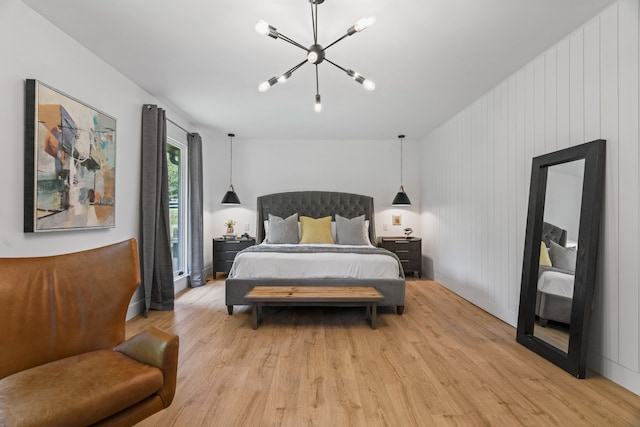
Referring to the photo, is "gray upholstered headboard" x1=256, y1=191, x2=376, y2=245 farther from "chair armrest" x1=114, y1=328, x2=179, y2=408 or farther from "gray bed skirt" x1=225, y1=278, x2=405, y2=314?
"chair armrest" x1=114, y1=328, x2=179, y2=408

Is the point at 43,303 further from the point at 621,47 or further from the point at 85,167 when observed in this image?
the point at 621,47

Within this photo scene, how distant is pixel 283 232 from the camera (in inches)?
189

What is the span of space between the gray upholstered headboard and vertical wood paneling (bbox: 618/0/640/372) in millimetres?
3692

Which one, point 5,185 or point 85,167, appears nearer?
point 5,185

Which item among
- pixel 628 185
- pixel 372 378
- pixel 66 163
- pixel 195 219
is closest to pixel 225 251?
pixel 195 219

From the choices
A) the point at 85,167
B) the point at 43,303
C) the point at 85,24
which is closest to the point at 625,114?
the point at 43,303

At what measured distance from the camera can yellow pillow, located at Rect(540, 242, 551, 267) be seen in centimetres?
261

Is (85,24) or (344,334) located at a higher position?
(85,24)

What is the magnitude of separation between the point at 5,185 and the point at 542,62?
14.0ft

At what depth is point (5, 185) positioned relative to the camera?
6.73 feet

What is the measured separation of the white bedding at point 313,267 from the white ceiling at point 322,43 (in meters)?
1.94

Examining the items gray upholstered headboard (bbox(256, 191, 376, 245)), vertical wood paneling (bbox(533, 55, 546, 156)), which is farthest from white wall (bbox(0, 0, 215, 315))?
vertical wood paneling (bbox(533, 55, 546, 156))

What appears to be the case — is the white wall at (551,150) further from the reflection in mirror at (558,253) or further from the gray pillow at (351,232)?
the gray pillow at (351,232)

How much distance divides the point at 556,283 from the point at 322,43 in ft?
8.98
